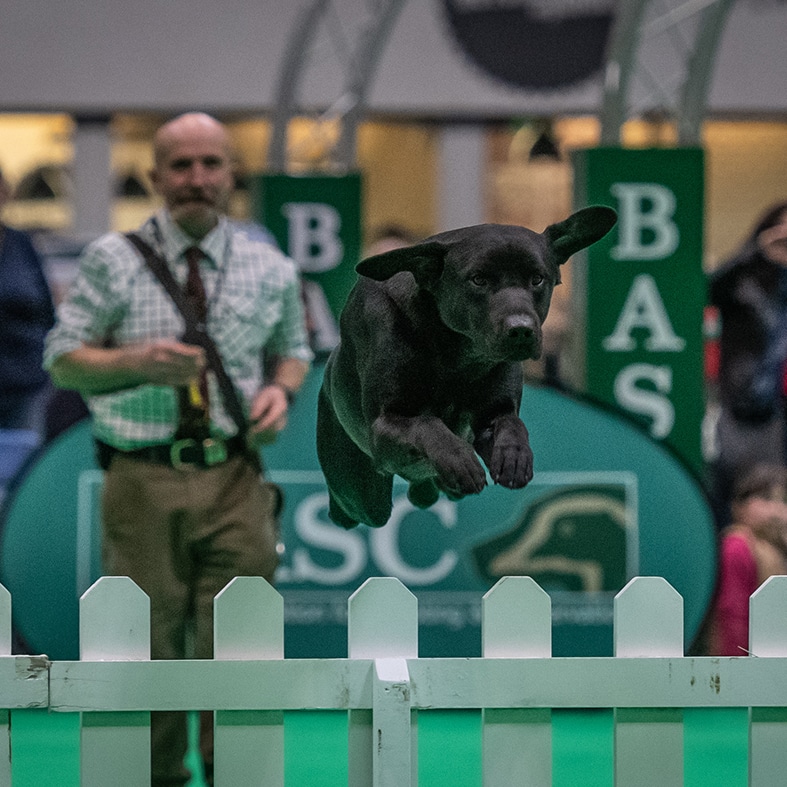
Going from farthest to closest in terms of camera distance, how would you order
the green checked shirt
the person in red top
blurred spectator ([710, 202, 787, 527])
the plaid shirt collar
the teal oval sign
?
blurred spectator ([710, 202, 787, 527]) < the person in red top < the teal oval sign < the green checked shirt < the plaid shirt collar

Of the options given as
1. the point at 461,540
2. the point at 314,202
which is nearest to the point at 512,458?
the point at 314,202

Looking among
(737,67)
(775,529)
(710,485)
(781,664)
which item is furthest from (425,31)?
(781,664)

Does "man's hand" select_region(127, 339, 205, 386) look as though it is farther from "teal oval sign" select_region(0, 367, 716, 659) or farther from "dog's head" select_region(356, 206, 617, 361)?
"teal oval sign" select_region(0, 367, 716, 659)

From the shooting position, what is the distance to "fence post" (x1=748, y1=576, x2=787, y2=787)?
2348 mm

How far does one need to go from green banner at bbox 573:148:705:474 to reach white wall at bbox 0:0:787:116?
5.94 metres

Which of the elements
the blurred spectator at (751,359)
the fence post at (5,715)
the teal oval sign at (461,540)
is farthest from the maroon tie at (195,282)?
the blurred spectator at (751,359)

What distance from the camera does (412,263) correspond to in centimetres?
82

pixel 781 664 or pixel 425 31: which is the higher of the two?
pixel 425 31

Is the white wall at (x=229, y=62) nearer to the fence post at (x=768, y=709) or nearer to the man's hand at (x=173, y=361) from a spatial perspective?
the fence post at (x=768, y=709)

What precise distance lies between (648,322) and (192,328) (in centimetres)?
369

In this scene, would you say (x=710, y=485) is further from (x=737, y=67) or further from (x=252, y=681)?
(x=737, y=67)

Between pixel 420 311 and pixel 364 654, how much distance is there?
1.55m

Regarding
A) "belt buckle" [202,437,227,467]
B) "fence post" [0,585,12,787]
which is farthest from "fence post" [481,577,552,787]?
"fence post" [0,585,12,787]

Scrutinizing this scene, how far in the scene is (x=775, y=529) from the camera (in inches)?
218
